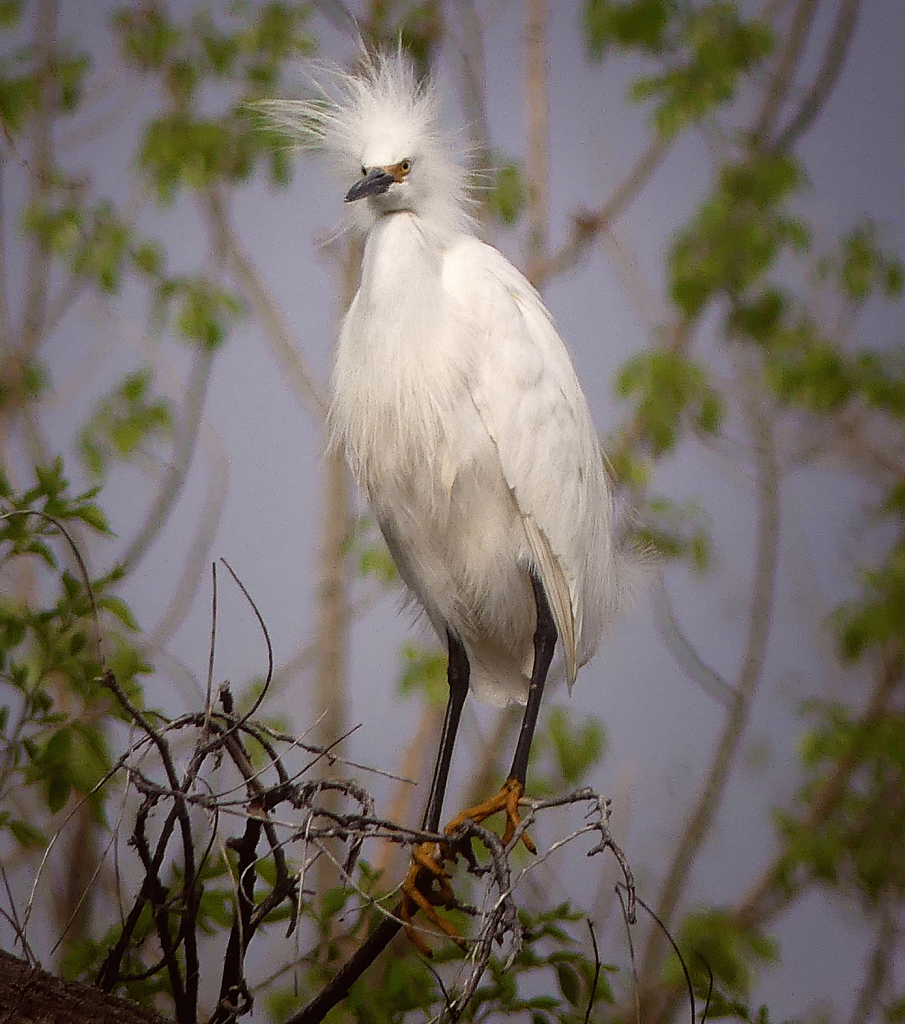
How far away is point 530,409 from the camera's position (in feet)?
4.70

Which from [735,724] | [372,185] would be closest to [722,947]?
[735,724]

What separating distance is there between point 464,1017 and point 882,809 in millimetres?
1712

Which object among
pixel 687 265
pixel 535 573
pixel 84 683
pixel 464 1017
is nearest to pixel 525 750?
pixel 535 573

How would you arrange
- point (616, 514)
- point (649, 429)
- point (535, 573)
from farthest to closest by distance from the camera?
point (649, 429), point (616, 514), point (535, 573)

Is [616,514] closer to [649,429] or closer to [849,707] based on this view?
[649,429]

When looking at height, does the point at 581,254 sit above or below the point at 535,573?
above

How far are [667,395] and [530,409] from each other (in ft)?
3.37

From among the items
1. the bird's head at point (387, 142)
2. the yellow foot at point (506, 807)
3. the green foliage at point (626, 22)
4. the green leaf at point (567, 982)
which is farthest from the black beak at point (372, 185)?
the green foliage at point (626, 22)

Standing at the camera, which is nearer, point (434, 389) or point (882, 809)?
point (434, 389)

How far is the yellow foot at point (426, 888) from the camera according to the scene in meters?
1.39

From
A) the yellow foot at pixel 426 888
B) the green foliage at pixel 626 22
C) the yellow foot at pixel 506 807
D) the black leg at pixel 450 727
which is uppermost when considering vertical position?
the green foliage at pixel 626 22

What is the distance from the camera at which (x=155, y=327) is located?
8.37ft

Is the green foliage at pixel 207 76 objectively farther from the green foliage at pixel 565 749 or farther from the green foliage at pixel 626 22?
the green foliage at pixel 565 749

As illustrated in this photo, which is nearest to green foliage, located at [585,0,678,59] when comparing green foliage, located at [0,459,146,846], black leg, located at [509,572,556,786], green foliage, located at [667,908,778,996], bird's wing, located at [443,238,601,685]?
bird's wing, located at [443,238,601,685]
